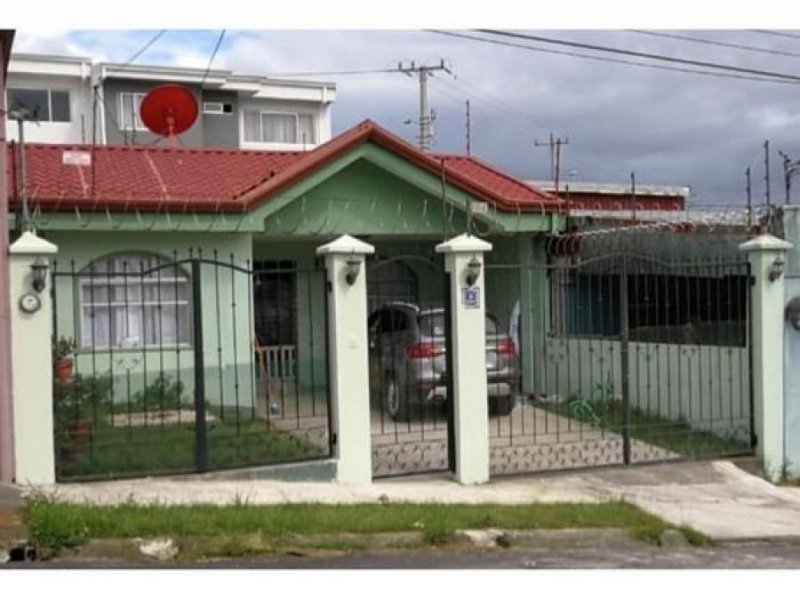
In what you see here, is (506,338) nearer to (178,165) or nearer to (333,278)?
(333,278)

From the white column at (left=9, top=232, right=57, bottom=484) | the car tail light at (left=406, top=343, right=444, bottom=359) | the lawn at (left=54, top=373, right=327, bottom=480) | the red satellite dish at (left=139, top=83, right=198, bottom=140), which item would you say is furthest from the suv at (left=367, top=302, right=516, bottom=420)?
the red satellite dish at (left=139, top=83, right=198, bottom=140)

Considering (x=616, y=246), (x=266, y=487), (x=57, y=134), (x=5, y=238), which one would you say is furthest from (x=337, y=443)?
(x=57, y=134)

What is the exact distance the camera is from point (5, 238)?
28.0 ft

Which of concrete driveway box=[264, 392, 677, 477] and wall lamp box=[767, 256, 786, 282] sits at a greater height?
wall lamp box=[767, 256, 786, 282]

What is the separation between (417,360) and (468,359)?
1.78 meters

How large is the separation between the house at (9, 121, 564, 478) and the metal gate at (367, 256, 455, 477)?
829 mm

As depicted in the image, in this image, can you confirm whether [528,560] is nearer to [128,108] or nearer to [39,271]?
[39,271]

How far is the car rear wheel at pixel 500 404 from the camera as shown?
1198cm

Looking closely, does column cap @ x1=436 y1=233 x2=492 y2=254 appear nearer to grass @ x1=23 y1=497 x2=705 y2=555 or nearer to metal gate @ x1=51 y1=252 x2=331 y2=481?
metal gate @ x1=51 y1=252 x2=331 y2=481

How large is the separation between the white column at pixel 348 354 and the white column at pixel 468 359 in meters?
0.90

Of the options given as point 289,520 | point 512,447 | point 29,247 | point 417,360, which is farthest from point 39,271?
point 512,447

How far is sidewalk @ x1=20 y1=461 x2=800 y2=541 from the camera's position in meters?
8.07

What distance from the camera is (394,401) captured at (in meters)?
11.1

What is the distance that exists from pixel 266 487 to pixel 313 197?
6875mm
